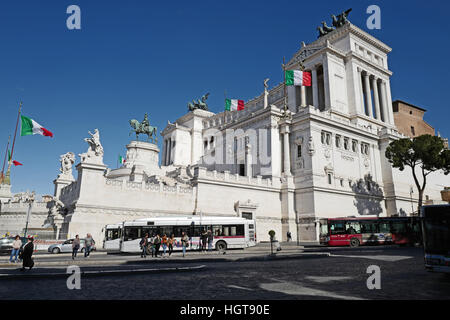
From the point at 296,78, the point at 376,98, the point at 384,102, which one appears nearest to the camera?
the point at 296,78

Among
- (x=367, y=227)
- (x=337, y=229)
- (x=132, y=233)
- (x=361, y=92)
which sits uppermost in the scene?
(x=361, y=92)

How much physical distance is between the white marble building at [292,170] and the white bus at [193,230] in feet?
18.6

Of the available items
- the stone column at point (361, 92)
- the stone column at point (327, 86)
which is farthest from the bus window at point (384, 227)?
the stone column at point (361, 92)

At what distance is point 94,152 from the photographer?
29297 mm

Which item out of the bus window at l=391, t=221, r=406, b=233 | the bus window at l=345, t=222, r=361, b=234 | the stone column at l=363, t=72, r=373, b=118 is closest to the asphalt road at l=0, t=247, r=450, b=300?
the bus window at l=345, t=222, r=361, b=234

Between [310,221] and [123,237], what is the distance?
23.5m

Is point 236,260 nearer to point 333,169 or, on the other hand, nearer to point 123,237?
point 123,237

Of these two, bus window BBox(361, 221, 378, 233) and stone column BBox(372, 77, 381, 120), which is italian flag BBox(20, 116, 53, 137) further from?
stone column BBox(372, 77, 381, 120)

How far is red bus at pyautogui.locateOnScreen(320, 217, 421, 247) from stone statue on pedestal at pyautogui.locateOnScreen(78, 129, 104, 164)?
22.1 m

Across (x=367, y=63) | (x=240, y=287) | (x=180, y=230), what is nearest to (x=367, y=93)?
(x=367, y=63)

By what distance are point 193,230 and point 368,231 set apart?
1640 cm

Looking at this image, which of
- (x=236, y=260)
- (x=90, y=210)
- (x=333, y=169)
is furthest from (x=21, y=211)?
(x=333, y=169)

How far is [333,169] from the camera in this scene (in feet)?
143

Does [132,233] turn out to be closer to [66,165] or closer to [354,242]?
[66,165]
